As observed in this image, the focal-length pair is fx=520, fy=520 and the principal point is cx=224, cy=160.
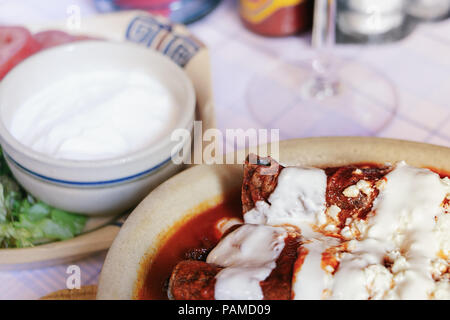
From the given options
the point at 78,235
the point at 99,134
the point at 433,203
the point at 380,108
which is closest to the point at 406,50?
the point at 380,108

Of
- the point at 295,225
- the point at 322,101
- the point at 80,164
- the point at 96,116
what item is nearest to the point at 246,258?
the point at 295,225

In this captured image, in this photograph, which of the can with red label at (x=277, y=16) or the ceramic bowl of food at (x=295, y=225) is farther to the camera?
the can with red label at (x=277, y=16)

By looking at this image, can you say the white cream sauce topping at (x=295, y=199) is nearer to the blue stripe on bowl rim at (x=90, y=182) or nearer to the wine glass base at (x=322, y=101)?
the blue stripe on bowl rim at (x=90, y=182)

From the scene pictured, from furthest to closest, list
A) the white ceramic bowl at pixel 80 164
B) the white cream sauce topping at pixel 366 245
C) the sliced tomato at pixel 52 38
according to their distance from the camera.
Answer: the sliced tomato at pixel 52 38 < the white ceramic bowl at pixel 80 164 < the white cream sauce topping at pixel 366 245

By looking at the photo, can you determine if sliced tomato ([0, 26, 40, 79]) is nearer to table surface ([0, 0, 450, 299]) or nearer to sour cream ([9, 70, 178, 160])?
sour cream ([9, 70, 178, 160])

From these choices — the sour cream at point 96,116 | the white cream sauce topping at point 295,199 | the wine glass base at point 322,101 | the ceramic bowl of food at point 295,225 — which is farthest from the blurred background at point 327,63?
the white cream sauce topping at point 295,199
